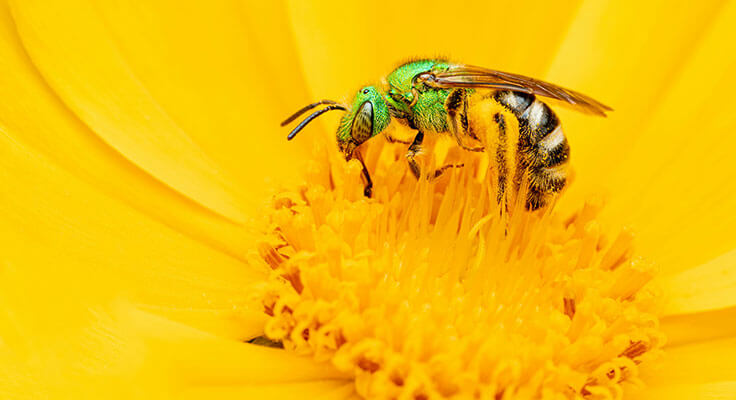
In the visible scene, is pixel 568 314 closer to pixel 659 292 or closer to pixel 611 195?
pixel 659 292

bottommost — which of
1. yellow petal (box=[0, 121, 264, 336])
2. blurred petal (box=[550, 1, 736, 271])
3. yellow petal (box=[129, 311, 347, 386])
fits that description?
yellow petal (box=[129, 311, 347, 386])

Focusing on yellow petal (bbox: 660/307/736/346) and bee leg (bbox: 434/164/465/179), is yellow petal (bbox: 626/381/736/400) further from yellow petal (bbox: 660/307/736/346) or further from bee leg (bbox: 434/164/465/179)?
bee leg (bbox: 434/164/465/179)

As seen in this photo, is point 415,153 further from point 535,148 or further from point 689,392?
point 689,392

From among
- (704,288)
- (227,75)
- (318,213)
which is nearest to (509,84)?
(318,213)

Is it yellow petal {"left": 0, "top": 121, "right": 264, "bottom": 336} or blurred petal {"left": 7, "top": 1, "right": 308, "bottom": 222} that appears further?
blurred petal {"left": 7, "top": 1, "right": 308, "bottom": 222}

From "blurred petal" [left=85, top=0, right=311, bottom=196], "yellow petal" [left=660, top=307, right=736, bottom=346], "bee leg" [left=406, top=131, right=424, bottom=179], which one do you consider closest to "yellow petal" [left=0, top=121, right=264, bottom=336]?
"blurred petal" [left=85, top=0, right=311, bottom=196]
